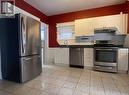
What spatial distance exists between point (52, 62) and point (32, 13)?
8.34ft

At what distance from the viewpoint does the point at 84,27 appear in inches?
181

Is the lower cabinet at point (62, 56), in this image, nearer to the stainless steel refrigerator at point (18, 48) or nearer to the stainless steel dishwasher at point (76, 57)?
the stainless steel dishwasher at point (76, 57)

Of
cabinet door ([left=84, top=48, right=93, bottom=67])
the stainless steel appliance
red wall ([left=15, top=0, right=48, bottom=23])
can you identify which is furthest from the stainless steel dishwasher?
red wall ([left=15, top=0, right=48, bottom=23])

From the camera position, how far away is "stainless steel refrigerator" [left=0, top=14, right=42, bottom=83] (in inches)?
102

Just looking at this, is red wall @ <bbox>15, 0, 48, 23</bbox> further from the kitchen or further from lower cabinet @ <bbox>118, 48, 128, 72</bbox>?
lower cabinet @ <bbox>118, 48, 128, 72</bbox>

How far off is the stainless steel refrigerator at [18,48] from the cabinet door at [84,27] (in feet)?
7.35

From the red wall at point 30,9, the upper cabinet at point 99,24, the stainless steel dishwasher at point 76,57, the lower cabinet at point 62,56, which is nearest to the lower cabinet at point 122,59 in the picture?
the upper cabinet at point 99,24

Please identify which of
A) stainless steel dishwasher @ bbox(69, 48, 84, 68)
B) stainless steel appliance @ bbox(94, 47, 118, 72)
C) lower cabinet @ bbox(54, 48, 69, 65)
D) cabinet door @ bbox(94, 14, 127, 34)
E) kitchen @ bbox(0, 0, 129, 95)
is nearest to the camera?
kitchen @ bbox(0, 0, 129, 95)

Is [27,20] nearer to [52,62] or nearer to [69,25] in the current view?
[69,25]

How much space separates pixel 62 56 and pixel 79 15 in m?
2.02

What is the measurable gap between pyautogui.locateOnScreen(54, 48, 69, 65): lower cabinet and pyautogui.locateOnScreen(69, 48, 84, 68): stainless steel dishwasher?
0.62 feet

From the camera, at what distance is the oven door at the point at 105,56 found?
3703 millimetres

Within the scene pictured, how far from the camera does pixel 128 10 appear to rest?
3.81m

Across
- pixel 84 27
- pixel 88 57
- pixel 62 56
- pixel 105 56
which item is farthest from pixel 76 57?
pixel 84 27
